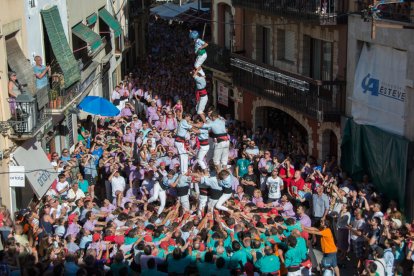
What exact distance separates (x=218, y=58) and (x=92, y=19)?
6.35m

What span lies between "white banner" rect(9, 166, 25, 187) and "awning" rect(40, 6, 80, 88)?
566cm

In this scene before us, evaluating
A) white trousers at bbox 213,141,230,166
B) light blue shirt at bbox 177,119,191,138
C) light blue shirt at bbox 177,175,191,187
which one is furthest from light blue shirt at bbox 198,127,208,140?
light blue shirt at bbox 177,175,191,187

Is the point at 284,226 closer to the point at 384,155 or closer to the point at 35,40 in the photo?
the point at 384,155

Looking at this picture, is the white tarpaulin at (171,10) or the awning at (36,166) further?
the white tarpaulin at (171,10)

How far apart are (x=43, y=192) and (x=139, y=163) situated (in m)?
3.01

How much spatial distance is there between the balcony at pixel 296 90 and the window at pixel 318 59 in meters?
0.84

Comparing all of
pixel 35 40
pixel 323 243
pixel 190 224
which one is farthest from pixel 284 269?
pixel 35 40

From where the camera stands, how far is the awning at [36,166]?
22.1 m

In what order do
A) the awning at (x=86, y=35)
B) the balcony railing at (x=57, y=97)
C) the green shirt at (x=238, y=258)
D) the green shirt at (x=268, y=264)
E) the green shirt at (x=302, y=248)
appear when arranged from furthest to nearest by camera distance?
the awning at (x=86, y=35) → the balcony railing at (x=57, y=97) → the green shirt at (x=302, y=248) → the green shirt at (x=238, y=258) → the green shirt at (x=268, y=264)

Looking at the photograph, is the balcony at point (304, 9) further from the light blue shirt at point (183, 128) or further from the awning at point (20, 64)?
the awning at point (20, 64)

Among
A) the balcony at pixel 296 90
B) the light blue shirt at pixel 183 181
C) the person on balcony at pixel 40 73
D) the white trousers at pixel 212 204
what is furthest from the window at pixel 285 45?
the white trousers at pixel 212 204

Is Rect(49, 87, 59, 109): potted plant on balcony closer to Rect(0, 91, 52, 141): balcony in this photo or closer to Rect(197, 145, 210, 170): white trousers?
Rect(0, 91, 52, 141): balcony

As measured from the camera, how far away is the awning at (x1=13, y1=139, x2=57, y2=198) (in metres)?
22.1

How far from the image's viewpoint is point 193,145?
2511 cm
